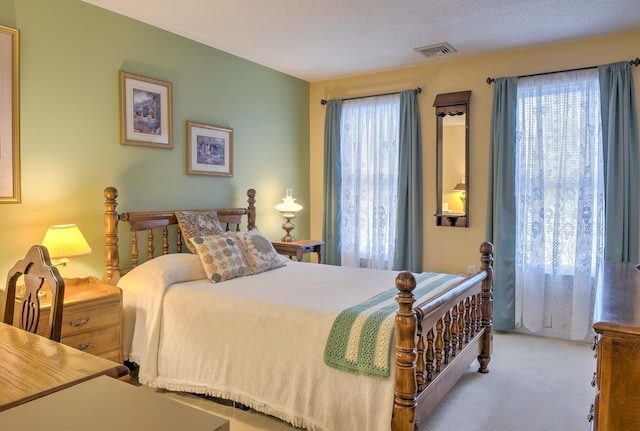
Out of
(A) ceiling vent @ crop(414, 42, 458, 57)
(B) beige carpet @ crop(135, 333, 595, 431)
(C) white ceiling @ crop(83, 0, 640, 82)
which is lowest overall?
(B) beige carpet @ crop(135, 333, 595, 431)

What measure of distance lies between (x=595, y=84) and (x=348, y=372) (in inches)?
130

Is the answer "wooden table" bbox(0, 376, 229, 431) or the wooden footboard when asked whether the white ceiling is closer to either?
the wooden footboard

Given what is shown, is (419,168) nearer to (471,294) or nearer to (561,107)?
(561,107)

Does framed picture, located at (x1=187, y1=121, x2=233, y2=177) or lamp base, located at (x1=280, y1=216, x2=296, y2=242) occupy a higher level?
framed picture, located at (x1=187, y1=121, x2=233, y2=177)

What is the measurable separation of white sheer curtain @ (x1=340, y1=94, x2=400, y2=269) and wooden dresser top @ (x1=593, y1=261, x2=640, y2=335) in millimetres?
2525

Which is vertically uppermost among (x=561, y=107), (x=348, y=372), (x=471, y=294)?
(x=561, y=107)

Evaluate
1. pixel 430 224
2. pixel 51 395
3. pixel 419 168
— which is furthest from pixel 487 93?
pixel 51 395

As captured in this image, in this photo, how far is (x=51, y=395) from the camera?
108 centimetres

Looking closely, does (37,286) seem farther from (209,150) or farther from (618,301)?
(209,150)

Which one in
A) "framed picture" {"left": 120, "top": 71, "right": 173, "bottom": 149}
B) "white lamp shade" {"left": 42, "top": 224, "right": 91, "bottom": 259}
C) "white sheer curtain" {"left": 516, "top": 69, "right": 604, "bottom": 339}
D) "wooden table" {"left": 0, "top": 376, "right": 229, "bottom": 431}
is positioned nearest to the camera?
"wooden table" {"left": 0, "top": 376, "right": 229, "bottom": 431}

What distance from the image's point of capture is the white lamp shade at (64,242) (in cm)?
272

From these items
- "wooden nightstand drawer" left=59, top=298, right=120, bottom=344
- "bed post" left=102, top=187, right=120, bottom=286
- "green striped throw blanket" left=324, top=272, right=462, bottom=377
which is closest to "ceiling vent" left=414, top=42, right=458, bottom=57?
"green striped throw blanket" left=324, top=272, right=462, bottom=377

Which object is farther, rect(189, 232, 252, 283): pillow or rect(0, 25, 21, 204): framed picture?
rect(189, 232, 252, 283): pillow

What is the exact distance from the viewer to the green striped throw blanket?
6.84 ft
